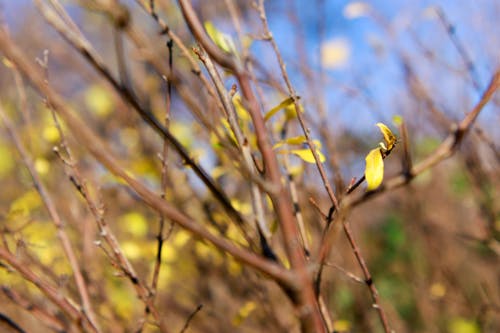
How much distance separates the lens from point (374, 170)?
597 mm

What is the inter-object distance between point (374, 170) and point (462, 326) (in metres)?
2.05

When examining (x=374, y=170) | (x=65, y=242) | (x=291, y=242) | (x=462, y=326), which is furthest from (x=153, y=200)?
(x=462, y=326)

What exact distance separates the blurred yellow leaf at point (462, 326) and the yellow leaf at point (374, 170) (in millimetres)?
1894

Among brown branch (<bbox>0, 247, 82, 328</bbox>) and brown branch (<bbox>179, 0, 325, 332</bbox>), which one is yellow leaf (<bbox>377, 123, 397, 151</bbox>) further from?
brown branch (<bbox>0, 247, 82, 328</bbox>)

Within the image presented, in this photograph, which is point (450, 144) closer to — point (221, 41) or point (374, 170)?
point (374, 170)

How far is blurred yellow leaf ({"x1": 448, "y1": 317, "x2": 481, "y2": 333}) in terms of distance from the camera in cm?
221

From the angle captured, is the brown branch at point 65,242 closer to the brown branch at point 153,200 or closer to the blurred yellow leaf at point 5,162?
the brown branch at point 153,200

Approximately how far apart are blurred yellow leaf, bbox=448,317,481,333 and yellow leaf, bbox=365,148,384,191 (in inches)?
74.6

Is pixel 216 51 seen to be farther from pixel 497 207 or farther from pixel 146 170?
pixel 497 207

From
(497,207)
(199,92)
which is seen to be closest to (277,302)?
(199,92)

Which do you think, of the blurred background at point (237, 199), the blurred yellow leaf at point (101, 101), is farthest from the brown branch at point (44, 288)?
the blurred yellow leaf at point (101, 101)

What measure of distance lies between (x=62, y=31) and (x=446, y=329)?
8.49ft

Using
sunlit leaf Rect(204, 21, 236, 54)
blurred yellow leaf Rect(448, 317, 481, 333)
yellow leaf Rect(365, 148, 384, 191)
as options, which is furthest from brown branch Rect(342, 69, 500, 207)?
blurred yellow leaf Rect(448, 317, 481, 333)

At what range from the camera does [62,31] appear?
0.50 meters
